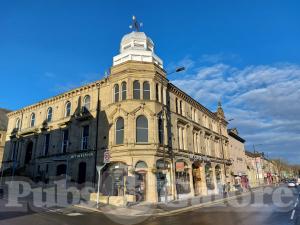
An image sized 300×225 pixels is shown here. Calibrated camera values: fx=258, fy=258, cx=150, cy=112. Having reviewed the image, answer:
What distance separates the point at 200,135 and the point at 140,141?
14.9m

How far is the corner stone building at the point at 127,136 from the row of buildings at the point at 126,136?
0.10 m

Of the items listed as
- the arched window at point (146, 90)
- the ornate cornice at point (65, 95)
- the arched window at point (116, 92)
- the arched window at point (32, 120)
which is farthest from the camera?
the arched window at point (32, 120)

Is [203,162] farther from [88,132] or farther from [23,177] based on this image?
[23,177]

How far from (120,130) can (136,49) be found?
415 inches

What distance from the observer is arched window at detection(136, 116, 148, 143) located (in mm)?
25953

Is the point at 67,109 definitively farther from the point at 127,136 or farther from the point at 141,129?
the point at 141,129

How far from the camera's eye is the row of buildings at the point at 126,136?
83.9ft

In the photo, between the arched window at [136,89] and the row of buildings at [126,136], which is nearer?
the row of buildings at [126,136]

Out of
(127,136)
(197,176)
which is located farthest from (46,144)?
(197,176)

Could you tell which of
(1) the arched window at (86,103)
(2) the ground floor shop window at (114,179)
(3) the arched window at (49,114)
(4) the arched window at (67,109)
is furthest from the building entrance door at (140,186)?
(3) the arched window at (49,114)

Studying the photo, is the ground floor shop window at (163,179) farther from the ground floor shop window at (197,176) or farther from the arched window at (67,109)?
the arched window at (67,109)

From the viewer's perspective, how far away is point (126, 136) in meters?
25.8

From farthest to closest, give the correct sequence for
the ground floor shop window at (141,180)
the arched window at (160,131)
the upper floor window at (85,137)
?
the upper floor window at (85,137)
the arched window at (160,131)
the ground floor shop window at (141,180)

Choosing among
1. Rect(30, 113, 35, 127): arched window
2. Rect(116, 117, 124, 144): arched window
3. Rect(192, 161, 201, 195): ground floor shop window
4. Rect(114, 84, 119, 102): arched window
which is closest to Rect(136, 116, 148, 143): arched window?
Rect(116, 117, 124, 144): arched window
